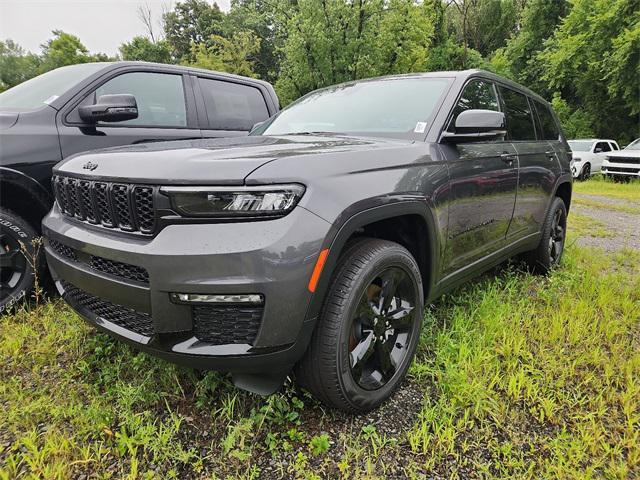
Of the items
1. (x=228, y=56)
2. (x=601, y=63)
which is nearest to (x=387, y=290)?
(x=601, y=63)

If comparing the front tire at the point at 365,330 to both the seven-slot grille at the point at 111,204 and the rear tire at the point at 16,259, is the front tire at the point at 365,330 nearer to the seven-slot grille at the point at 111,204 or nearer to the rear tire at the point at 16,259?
the seven-slot grille at the point at 111,204

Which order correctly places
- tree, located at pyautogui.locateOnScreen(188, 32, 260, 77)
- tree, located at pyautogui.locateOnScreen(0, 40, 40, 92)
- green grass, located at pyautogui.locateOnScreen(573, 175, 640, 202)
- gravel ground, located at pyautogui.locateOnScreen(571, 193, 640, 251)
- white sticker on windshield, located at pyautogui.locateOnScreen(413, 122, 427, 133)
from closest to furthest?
1. white sticker on windshield, located at pyautogui.locateOnScreen(413, 122, 427, 133)
2. gravel ground, located at pyautogui.locateOnScreen(571, 193, 640, 251)
3. green grass, located at pyautogui.locateOnScreen(573, 175, 640, 202)
4. tree, located at pyautogui.locateOnScreen(188, 32, 260, 77)
5. tree, located at pyautogui.locateOnScreen(0, 40, 40, 92)

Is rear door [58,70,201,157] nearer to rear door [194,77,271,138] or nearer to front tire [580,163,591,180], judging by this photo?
rear door [194,77,271,138]

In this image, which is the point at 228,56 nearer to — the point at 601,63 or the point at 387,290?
the point at 601,63

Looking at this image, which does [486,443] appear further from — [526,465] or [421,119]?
[421,119]

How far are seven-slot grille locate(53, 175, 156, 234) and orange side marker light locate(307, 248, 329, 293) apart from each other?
61cm

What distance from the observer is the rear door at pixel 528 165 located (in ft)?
10.2

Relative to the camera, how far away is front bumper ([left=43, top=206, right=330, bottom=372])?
1405 millimetres

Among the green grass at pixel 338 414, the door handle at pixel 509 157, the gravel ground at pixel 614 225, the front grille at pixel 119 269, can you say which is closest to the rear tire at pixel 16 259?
the green grass at pixel 338 414

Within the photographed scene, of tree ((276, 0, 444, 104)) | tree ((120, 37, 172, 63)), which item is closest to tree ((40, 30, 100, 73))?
tree ((120, 37, 172, 63))

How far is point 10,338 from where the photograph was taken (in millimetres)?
2342

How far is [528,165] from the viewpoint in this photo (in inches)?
125

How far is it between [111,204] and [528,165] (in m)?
2.90

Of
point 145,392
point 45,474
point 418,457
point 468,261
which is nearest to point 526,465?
point 418,457
